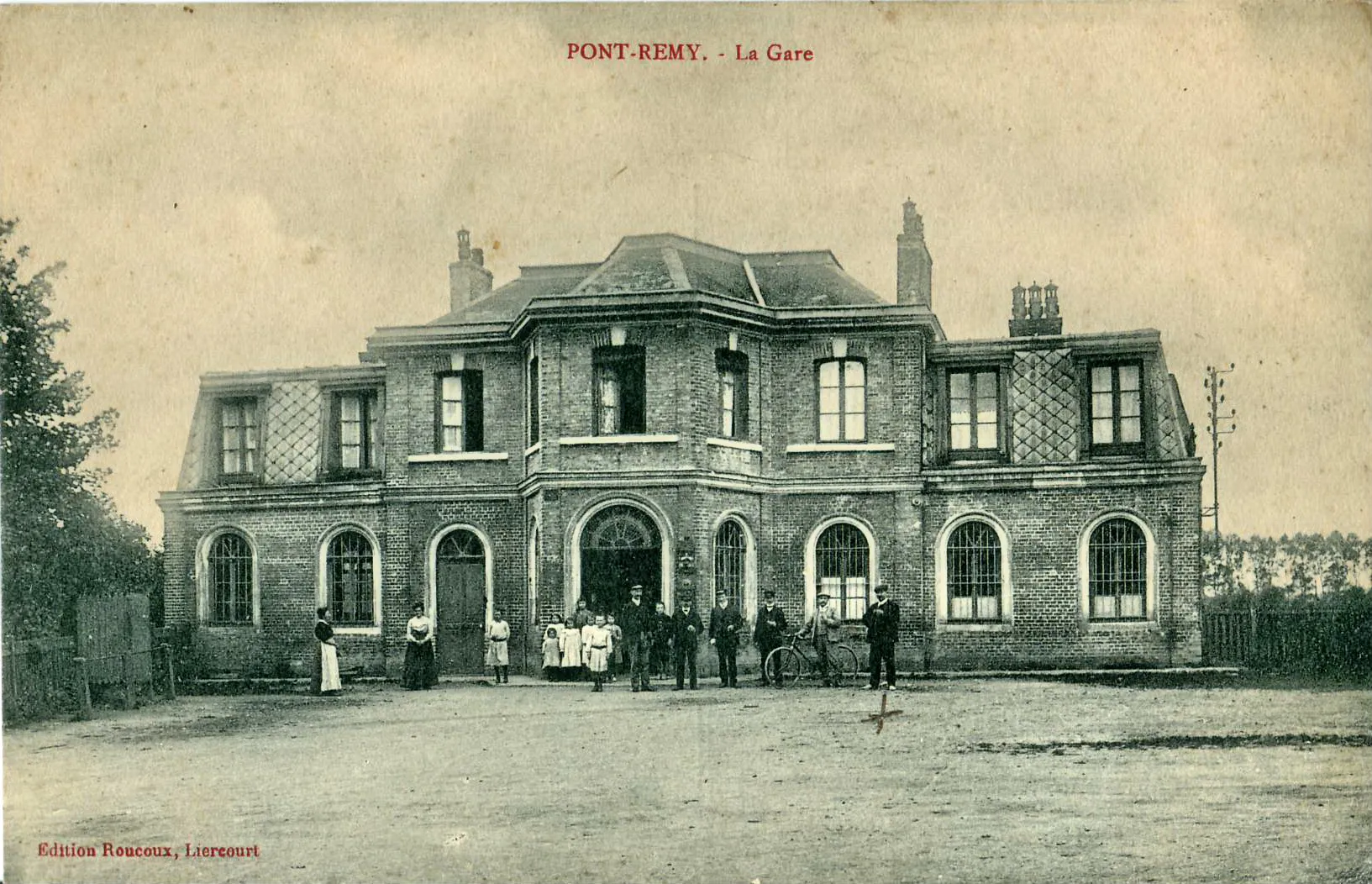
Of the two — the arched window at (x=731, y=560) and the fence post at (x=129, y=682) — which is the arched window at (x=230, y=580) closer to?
the fence post at (x=129, y=682)

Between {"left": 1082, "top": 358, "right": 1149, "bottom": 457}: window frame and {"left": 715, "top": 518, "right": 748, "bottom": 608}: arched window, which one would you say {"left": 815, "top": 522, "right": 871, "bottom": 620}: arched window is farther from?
{"left": 1082, "top": 358, "right": 1149, "bottom": 457}: window frame

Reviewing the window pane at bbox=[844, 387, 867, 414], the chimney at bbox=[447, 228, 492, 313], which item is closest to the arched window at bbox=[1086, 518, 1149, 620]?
the window pane at bbox=[844, 387, 867, 414]

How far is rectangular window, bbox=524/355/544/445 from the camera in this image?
23531 millimetres

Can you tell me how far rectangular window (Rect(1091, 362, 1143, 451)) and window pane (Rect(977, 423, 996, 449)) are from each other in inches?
69.8

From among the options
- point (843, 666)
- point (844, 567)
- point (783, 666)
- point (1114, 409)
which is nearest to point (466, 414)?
point (844, 567)

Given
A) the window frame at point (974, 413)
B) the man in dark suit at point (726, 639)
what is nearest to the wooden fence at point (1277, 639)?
the window frame at point (974, 413)

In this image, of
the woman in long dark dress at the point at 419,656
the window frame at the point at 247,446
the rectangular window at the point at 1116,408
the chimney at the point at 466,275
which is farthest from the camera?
the rectangular window at the point at 1116,408

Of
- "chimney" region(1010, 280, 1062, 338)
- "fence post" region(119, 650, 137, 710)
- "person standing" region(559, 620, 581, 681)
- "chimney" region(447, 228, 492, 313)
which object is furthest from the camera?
"person standing" region(559, 620, 581, 681)

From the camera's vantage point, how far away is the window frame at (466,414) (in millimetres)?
24219

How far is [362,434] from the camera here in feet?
80.1

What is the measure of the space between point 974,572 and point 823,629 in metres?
4.04

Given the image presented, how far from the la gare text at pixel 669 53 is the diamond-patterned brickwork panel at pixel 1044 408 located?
1287 centimetres

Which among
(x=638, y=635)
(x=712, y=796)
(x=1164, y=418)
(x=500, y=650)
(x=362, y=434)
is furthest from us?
(x=362, y=434)

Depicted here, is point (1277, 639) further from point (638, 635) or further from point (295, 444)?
point (295, 444)
